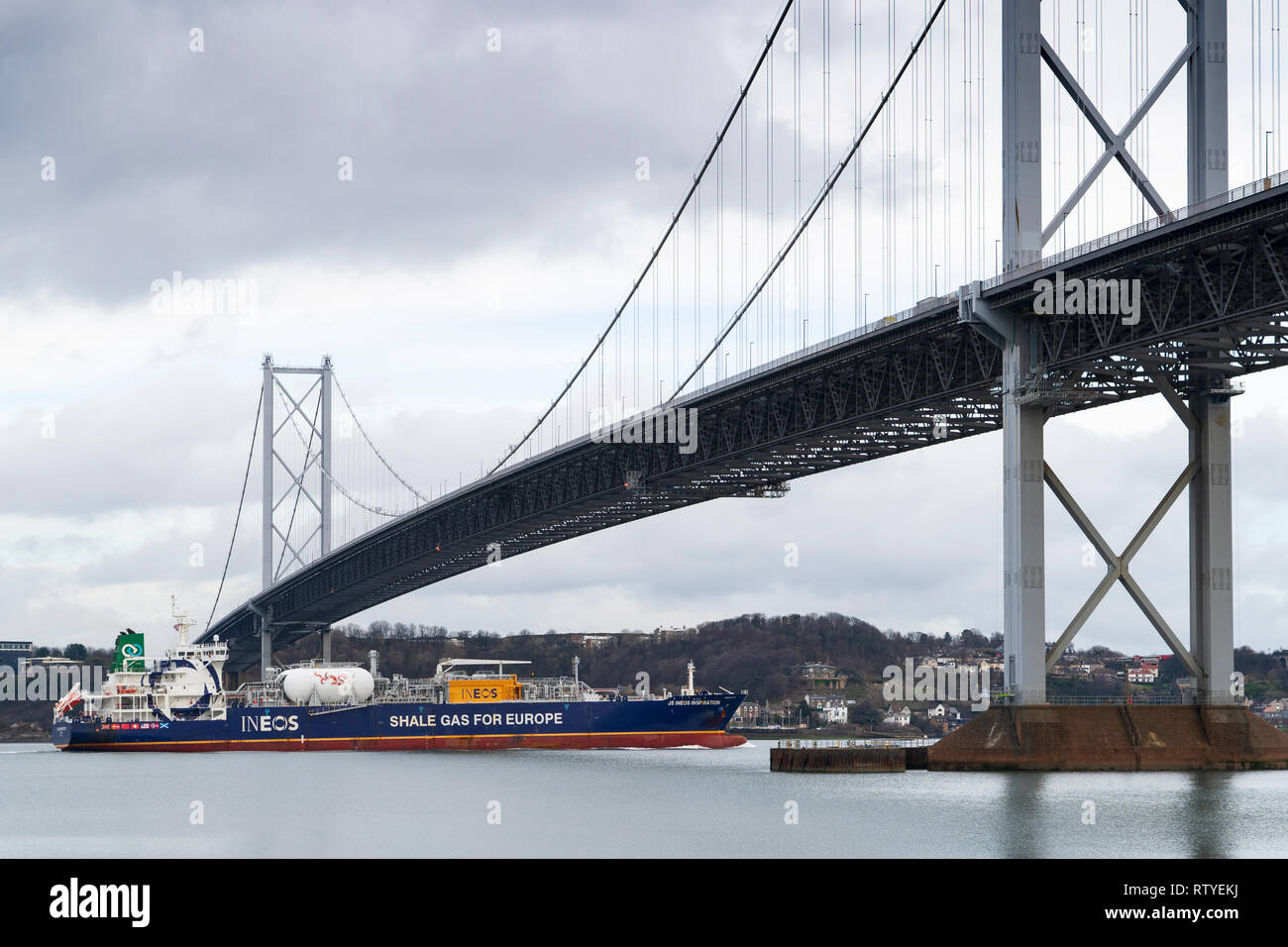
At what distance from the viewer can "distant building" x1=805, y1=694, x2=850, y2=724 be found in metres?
110

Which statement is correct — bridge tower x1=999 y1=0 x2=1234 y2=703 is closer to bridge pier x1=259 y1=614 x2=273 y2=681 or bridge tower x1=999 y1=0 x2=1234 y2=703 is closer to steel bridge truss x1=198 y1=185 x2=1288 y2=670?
steel bridge truss x1=198 y1=185 x2=1288 y2=670

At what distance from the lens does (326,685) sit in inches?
2995

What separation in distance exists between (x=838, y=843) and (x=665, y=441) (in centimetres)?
3467

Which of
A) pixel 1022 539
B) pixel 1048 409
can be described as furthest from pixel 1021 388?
pixel 1022 539

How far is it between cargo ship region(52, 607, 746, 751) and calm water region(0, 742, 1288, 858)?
18446 millimetres

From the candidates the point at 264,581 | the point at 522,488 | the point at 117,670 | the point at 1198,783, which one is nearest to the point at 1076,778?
the point at 1198,783

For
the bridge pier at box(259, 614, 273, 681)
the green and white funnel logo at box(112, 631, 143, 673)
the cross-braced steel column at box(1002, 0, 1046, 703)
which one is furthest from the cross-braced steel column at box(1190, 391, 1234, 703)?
the bridge pier at box(259, 614, 273, 681)

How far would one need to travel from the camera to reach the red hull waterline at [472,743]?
7344 cm

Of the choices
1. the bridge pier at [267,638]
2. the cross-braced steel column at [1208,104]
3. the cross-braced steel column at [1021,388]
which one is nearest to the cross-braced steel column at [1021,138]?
the cross-braced steel column at [1021,388]

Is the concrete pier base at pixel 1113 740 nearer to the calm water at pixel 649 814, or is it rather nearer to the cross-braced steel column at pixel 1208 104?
the calm water at pixel 649 814

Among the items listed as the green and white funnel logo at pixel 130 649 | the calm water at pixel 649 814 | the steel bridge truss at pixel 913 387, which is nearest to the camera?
the calm water at pixel 649 814

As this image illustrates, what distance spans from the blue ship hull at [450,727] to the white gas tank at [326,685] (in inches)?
20.5
